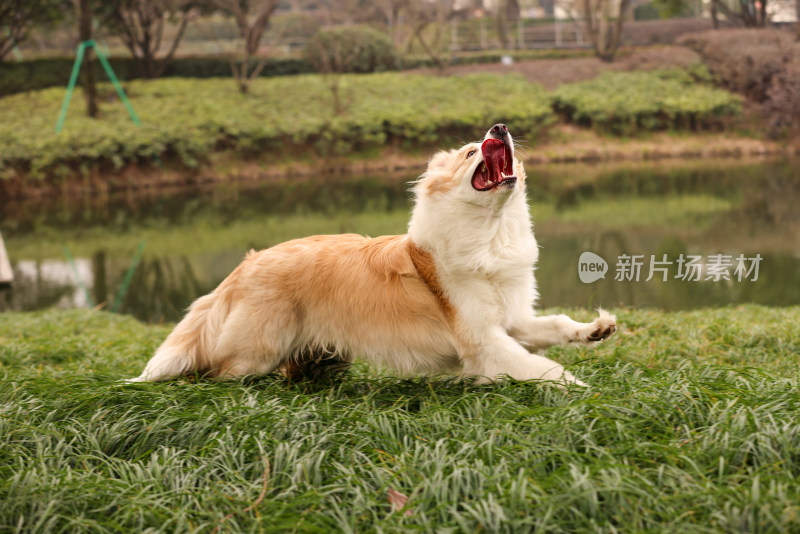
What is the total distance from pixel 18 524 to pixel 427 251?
2.03 meters

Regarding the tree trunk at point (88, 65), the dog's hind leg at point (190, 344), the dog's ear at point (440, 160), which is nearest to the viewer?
the dog's ear at point (440, 160)

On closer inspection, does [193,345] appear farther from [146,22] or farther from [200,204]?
[146,22]

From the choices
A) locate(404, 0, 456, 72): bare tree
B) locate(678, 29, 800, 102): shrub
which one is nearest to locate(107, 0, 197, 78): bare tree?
locate(404, 0, 456, 72): bare tree

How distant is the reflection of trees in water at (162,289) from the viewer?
9353mm

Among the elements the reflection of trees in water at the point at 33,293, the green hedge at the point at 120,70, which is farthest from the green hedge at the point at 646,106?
the reflection of trees in water at the point at 33,293

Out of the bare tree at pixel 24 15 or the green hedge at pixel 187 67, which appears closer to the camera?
the bare tree at pixel 24 15

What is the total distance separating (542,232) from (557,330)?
9032 mm

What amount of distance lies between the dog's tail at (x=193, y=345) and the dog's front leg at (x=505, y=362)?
1.35m

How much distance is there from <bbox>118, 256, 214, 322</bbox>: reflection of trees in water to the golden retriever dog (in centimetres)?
535

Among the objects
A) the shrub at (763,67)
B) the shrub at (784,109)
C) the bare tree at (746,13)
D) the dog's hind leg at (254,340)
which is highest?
the bare tree at (746,13)

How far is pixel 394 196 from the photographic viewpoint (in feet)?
56.2

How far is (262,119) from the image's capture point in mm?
22844

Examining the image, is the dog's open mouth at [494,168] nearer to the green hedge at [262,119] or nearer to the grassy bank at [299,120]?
the grassy bank at [299,120]

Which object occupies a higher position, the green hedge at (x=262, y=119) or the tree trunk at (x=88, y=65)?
the tree trunk at (x=88, y=65)
